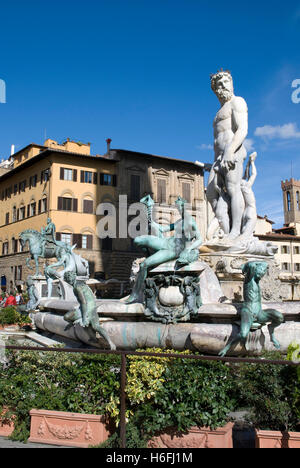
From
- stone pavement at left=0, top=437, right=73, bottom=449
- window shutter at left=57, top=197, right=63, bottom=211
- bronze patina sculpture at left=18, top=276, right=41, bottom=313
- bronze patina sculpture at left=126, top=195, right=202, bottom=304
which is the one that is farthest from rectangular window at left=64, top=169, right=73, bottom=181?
stone pavement at left=0, top=437, right=73, bottom=449

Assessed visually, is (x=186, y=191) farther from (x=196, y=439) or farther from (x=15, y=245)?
(x=196, y=439)

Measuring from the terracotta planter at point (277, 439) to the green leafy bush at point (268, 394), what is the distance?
0.20 m

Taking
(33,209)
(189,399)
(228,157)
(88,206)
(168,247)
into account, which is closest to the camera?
(189,399)

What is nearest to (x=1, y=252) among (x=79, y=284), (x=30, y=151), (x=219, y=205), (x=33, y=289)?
(x=30, y=151)

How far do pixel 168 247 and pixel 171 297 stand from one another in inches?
34.1

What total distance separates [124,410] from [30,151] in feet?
154

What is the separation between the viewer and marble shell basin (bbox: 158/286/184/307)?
6055 millimetres

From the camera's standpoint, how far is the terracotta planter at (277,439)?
3.80m

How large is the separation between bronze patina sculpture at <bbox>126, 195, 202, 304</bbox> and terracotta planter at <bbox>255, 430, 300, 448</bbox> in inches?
108

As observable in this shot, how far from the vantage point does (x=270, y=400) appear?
4137 millimetres

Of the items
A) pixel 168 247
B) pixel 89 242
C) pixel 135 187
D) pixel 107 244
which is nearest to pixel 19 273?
pixel 89 242

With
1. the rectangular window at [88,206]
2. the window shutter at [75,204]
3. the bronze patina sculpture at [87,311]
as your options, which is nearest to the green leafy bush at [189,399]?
the bronze patina sculpture at [87,311]
